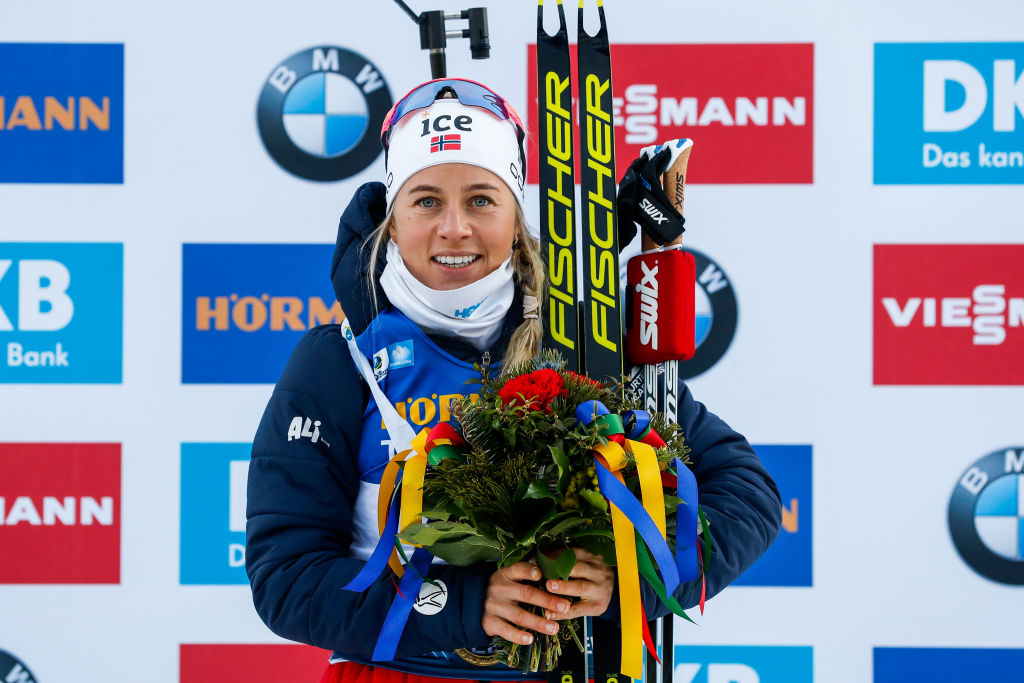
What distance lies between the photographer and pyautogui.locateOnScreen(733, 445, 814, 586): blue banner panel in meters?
2.34

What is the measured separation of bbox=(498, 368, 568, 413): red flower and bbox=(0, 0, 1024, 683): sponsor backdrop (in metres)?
1.32

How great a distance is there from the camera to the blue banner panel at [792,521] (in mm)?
2338

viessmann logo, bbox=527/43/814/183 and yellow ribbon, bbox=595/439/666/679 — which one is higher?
viessmann logo, bbox=527/43/814/183

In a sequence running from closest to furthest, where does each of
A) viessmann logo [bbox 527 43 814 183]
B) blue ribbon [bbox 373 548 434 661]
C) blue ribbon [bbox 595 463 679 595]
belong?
blue ribbon [bbox 595 463 679 595] < blue ribbon [bbox 373 548 434 661] < viessmann logo [bbox 527 43 814 183]

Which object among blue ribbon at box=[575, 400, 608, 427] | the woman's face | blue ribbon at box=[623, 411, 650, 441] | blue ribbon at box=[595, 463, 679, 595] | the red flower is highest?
the woman's face

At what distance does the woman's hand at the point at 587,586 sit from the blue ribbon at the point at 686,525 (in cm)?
9

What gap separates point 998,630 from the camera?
238cm

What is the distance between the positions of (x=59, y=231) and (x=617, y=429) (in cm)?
192

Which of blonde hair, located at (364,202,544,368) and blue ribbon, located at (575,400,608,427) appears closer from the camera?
blue ribbon, located at (575,400,608,427)

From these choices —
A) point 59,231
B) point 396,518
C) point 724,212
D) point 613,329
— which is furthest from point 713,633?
point 59,231

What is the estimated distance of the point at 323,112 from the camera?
2.37 metres

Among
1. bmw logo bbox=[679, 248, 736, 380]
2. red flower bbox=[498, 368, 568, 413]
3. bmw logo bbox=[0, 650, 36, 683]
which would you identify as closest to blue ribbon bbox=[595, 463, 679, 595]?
red flower bbox=[498, 368, 568, 413]

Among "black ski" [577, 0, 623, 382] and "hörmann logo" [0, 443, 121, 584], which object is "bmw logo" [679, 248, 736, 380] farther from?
"hörmann logo" [0, 443, 121, 584]

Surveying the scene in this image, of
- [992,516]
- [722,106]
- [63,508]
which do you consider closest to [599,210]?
[722,106]
